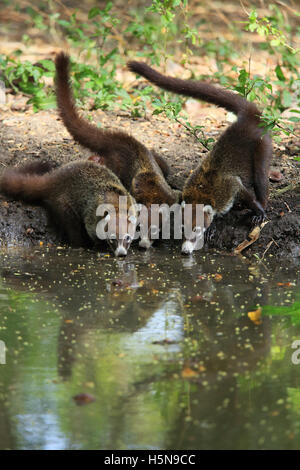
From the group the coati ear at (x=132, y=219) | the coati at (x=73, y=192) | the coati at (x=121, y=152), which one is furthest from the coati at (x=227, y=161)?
the coati at (x=73, y=192)

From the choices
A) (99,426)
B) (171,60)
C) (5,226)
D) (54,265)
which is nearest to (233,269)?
(54,265)

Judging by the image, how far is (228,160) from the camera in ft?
20.7

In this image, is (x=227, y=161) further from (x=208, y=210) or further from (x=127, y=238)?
(x=127, y=238)

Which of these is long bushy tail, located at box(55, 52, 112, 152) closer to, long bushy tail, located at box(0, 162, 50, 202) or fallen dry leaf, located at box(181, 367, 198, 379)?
long bushy tail, located at box(0, 162, 50, 202)

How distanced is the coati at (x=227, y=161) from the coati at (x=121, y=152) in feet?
0.93

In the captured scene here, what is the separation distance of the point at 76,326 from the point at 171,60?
6207 mm

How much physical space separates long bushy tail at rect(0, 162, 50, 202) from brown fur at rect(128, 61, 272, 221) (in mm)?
1271

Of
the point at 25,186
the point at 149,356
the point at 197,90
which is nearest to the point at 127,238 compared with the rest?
the point at 25,186

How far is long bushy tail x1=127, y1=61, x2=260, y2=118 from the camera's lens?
20.4ft

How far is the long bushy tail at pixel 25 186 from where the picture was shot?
6.26 m

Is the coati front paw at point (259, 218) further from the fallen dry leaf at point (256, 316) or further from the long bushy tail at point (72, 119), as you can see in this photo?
the fallen dry leaf at point (256, 316)

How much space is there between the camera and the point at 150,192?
634 cm

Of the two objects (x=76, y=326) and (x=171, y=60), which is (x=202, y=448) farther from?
(x=171, y=60)

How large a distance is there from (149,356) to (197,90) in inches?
134
